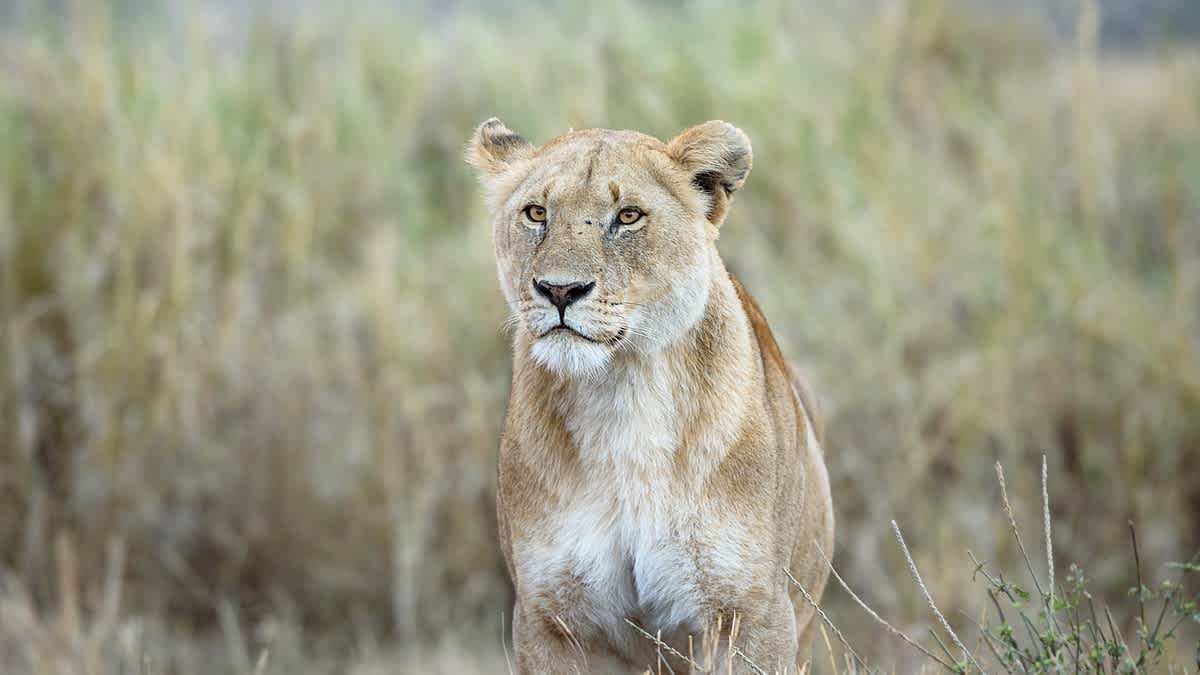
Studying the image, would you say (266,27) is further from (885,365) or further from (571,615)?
(571,615)

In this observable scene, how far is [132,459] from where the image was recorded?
7781 mm

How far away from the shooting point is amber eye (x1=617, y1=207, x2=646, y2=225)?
147 inches

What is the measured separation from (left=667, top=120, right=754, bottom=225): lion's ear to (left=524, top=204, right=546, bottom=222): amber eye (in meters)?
0.38

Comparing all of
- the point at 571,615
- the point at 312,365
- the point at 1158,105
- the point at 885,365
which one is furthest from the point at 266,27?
the point at 571,615

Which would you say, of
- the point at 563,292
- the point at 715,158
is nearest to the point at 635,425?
the point at 563,292

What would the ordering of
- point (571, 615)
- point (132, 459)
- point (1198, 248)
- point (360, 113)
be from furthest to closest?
point (360, 113), point (1198, 248), point (132, 459), point (571, 615)

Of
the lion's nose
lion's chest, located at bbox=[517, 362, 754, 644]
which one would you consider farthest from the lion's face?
lion's chest, located at bbox=[517, 362, 754, 644]

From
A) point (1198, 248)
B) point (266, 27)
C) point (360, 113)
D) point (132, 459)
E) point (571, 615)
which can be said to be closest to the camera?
point (571, 615)

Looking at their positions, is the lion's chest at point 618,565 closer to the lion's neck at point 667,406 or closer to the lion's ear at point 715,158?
the lion's neck at point 667,406

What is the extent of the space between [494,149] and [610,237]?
2.14 feet

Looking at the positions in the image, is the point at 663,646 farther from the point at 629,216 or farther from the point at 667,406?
the point at 629,216

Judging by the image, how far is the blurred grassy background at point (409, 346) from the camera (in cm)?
773

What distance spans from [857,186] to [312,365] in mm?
2981

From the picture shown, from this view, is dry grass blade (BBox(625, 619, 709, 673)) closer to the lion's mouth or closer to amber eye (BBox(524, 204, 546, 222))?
the lion's mouth
